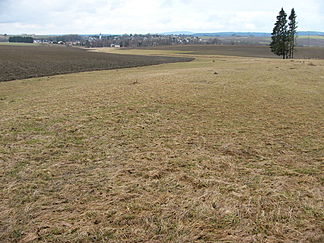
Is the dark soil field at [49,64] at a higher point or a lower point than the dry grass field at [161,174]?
higher

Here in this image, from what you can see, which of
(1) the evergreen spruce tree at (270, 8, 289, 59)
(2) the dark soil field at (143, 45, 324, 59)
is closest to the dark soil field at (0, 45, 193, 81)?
(1) the evergreen spruce tree at (270, 8, 289, 59)

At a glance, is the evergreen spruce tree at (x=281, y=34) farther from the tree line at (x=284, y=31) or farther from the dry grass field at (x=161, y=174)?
the dry grass field at (x=161, y=174)

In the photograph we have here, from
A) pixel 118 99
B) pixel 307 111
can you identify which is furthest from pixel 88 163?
pixel 307 111

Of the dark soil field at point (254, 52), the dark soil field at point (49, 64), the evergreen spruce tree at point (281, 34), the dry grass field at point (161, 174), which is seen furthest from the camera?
the dark soil field at point (254, 52)

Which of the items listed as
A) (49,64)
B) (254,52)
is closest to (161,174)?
(49,64)

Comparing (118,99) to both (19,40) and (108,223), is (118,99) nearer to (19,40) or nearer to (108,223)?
(108,223)

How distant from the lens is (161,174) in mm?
5492

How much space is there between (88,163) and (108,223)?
2345mm

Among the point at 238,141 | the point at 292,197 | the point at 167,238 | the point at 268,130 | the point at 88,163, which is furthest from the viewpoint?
the point at 268,130

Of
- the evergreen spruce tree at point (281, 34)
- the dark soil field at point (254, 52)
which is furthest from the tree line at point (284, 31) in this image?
the dark soil field at point (254, 52)

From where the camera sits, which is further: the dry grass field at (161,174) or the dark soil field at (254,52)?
the dark soil field at (254,52)

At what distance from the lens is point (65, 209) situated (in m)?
4.32

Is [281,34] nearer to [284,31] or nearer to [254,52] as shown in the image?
[284,31]

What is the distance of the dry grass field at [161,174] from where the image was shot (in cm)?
387
